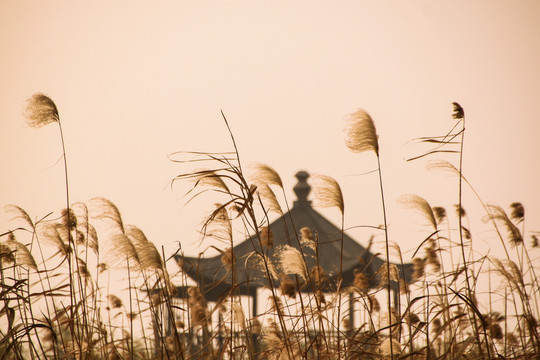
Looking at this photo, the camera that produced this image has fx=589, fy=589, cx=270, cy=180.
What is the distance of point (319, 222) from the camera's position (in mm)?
12578

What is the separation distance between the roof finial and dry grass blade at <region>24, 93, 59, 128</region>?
1006cm

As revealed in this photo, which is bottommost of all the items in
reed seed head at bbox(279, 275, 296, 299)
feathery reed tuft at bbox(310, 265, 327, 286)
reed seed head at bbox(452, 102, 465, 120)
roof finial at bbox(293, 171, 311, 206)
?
reed seed head at bbox(279, 275, 296, 299)

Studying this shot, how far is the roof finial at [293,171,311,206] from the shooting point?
41.6ft

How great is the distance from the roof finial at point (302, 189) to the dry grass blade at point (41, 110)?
33.0ft

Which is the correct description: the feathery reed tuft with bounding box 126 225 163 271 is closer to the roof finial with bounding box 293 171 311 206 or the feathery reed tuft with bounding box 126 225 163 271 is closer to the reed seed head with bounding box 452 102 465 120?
the reed seed head with bounding box 452 102 465 120

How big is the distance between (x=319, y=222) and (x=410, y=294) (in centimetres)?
872

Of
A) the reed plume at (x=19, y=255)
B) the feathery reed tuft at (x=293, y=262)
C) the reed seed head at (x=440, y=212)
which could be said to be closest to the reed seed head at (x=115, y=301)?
the reed plume at (x=19, y=255)

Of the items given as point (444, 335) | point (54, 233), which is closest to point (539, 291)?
point (444, 335)

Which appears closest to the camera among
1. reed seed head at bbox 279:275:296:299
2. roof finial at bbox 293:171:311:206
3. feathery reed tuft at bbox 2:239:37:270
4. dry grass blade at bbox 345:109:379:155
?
dry grass blade at bbox 345:109:379:155

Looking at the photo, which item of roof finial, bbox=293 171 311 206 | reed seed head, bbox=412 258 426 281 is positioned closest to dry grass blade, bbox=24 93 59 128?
reed seed head, bbox=412 258 426 281

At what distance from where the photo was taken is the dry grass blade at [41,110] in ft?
8.76

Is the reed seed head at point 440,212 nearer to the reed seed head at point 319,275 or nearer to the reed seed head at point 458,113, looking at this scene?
the reed seed head at point 319,275

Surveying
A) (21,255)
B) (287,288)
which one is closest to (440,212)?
(287,288)

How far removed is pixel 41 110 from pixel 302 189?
1017cm
